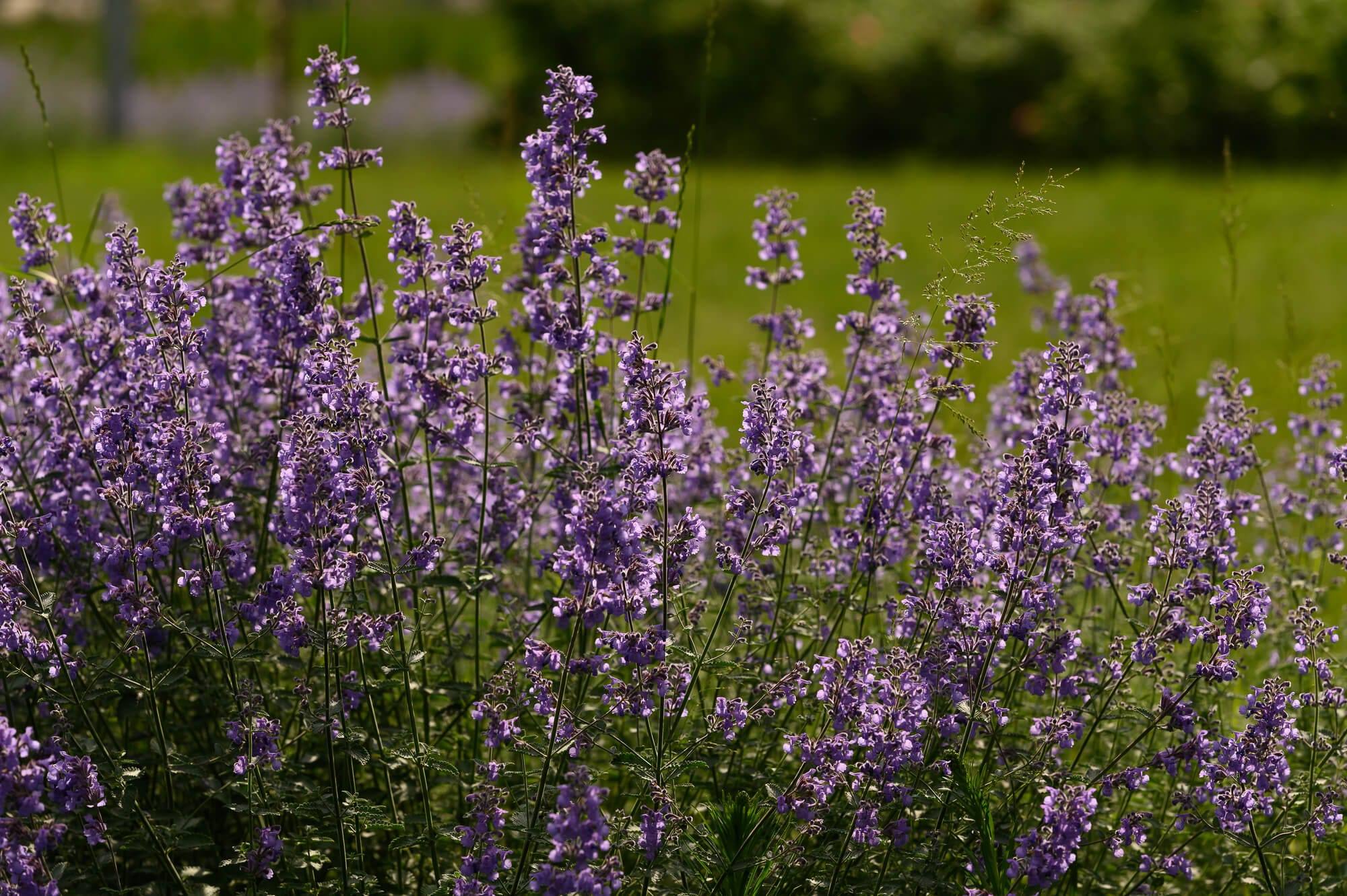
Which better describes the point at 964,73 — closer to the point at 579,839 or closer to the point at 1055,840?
the point at 1055,840

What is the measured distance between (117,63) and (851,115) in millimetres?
8295

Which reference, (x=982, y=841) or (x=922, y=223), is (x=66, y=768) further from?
(x=922, y=223)

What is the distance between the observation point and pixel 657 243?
396cm

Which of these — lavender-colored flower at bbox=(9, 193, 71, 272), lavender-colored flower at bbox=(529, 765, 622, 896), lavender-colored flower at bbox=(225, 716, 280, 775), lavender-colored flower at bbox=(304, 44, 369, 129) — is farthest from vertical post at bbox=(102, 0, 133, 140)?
lavender-colored flower at bbox=(529, 765, 622, 896)

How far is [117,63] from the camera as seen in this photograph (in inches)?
664

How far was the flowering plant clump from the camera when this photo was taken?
9.76 feet

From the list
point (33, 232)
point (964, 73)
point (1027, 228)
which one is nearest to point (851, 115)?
point (964, 73)

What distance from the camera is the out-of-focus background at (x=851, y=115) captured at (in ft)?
40.4

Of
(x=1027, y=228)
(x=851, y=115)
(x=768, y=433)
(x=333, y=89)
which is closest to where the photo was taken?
(x=768, y=433)

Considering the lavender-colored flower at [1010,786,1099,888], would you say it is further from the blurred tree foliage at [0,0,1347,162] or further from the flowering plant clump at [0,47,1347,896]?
the blurred tree foliage at [0,0,1347,162]

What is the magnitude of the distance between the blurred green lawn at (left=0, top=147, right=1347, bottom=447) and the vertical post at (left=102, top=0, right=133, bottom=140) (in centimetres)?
92

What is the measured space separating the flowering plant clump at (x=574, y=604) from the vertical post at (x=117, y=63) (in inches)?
539

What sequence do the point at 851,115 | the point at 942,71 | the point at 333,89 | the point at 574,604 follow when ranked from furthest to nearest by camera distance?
the point at 851,115, the point at 942,71, the point at 333,89, the point at 574,604

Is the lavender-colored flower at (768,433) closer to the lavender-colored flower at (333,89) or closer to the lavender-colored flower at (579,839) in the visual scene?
the lavender-colored flower at (579,839)
